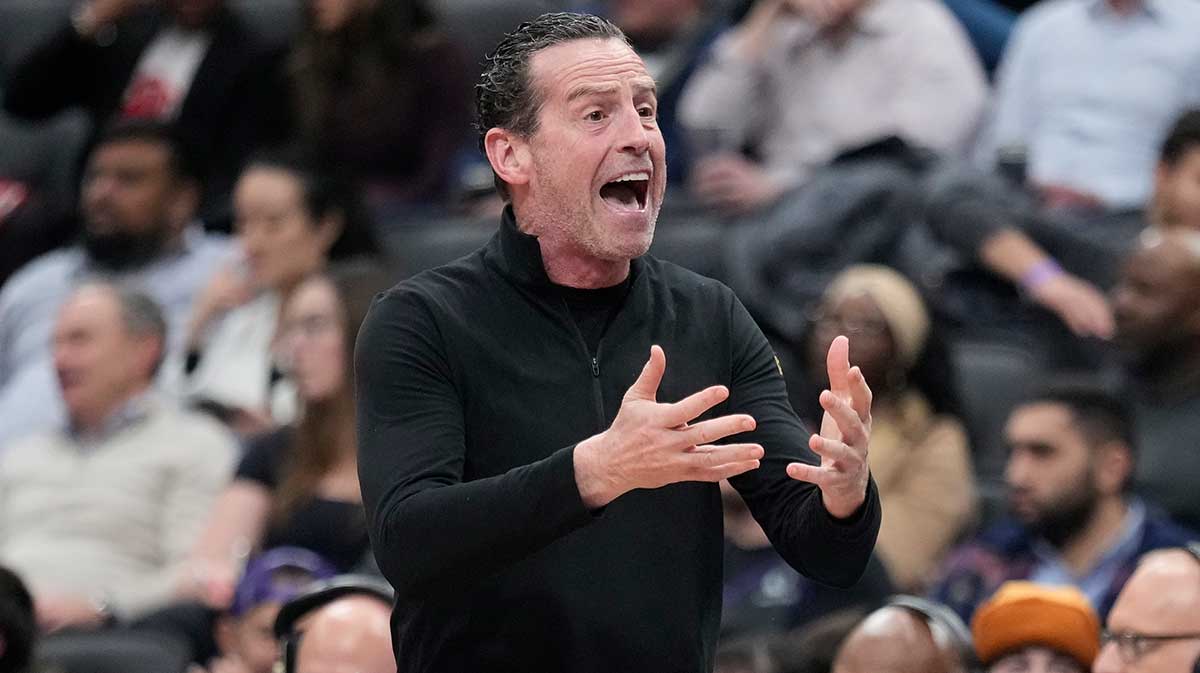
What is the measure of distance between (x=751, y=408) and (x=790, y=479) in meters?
0.11

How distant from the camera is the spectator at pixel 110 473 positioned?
477 cm

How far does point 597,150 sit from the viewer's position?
7.22 feet

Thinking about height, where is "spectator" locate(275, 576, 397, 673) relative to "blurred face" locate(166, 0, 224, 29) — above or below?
below

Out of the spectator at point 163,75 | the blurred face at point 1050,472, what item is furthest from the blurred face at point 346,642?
the spectator at point 163,75

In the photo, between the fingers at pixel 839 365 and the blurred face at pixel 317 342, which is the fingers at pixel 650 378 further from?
the blurred face at pixel 317 342

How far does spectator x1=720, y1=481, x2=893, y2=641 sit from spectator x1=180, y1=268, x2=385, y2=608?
80cm

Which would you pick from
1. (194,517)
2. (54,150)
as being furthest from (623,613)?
(54,150)

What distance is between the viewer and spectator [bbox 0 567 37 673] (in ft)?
11.7

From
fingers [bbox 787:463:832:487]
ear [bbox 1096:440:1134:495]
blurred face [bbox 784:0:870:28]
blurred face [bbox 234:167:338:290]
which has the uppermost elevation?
fingers [bbox 787:463:832:487]

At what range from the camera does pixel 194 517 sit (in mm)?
4863

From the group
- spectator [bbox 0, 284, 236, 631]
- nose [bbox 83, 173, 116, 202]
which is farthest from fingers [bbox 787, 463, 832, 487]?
nose [bbox 83, 173, 116, 202]

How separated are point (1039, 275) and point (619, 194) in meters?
2.89

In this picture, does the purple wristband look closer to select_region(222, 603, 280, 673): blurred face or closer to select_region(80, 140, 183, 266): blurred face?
select_region(222, 603, 280, 673): blurred face

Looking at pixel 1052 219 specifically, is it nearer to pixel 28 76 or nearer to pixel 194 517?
pixel 194 517
